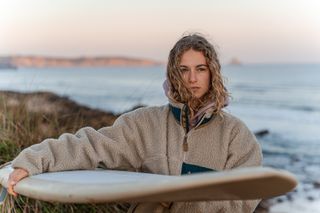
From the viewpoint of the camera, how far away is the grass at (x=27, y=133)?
358 cm

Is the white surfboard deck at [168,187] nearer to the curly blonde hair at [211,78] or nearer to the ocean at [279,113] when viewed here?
the curly blonde hair at [211,78]

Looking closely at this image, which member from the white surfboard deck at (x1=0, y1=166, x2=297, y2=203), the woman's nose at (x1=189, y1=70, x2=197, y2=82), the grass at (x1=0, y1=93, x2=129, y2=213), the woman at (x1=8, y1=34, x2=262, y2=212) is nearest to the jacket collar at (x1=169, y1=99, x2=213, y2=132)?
the woman at (x1=8, y1=34, x2=262, y2=212)

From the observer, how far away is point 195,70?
261 centimetres

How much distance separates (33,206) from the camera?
356cm

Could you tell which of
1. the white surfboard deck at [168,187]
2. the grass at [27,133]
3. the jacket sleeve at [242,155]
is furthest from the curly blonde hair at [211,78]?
the grass at [27,133]

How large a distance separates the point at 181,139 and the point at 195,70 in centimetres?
32

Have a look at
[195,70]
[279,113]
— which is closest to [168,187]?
[195,70]

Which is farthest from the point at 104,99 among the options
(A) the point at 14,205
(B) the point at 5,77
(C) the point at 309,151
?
(A) the point at 14,205

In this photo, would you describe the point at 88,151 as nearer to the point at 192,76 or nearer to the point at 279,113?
the point at 192,76

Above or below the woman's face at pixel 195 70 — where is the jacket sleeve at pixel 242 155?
below

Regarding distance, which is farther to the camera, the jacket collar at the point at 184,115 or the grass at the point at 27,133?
the grass at the point at 27,133

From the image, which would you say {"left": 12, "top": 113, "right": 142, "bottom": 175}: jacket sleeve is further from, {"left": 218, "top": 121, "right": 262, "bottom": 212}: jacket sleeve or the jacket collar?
{"left": 218, "top": 121, "right": 262, "bottom": 212}: jacket sleeve

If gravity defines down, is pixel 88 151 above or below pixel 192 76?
below

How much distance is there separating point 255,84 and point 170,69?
34.1 m
